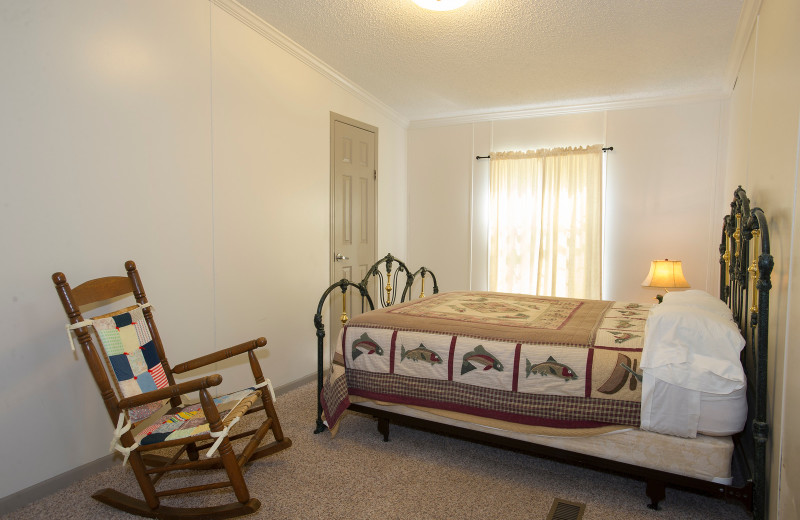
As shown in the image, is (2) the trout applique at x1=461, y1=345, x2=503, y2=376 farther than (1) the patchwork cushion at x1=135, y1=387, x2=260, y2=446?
Yes

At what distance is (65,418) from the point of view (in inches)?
83.8

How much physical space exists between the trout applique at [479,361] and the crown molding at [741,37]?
2.36 m

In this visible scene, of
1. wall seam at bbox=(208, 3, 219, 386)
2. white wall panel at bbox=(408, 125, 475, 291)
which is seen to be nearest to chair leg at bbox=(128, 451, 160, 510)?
wall seam at bbox=(208, 3, 219, 386)

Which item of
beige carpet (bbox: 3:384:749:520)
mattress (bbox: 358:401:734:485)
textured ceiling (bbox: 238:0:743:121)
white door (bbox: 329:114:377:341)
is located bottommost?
beige carpet (bbox: 3:384:749:520)

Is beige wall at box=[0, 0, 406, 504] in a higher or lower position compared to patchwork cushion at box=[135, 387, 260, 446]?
Result: higher

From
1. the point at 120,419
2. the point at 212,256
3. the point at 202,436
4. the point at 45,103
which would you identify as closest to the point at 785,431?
the point at 202,436

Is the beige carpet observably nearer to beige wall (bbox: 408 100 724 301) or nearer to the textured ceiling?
the textured ceiling

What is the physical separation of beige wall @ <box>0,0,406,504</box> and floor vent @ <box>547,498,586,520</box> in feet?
6.81

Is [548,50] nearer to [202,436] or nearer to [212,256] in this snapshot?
[212,256]

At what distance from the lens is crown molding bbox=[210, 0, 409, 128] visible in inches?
115

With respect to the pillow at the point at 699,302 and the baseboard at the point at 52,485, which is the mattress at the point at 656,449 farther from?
the baseboard at the point at 52,485

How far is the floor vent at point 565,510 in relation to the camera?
1918 mm

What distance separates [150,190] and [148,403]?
1.17m

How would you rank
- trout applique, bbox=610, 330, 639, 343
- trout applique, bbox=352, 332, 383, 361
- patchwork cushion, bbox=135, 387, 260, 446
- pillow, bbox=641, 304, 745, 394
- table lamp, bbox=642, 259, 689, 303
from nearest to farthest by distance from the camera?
pillow, bbox=641, 304, 745, 394
patchwork cushion, bbox=135, 387, 260, 446
trout applique, bbox=610, 330, 639, 343
trout applique, bbox=352, 332, 383, 361
table lamp, bbox=642, 259, 689, 303
